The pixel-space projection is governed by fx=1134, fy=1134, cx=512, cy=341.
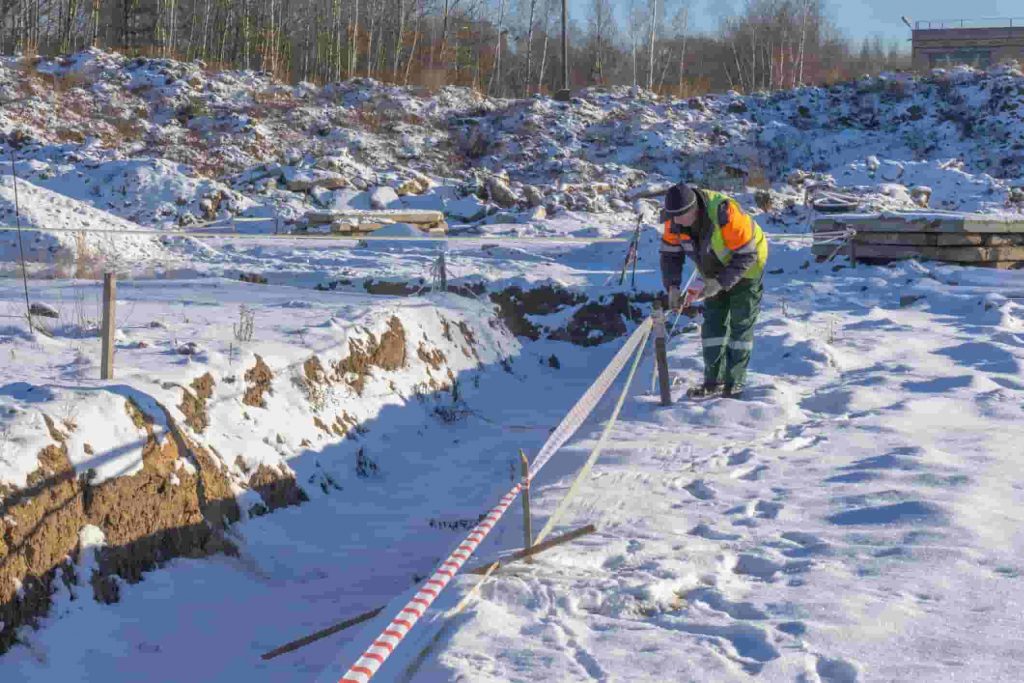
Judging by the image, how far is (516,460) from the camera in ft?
25.8

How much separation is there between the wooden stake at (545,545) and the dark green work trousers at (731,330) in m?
3.55

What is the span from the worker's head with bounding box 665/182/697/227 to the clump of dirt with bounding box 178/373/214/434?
3.35 m

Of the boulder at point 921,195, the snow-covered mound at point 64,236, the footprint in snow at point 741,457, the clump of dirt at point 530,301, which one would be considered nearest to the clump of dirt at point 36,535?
the footprint in snow at point 741,457

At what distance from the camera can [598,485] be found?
594 centimetres

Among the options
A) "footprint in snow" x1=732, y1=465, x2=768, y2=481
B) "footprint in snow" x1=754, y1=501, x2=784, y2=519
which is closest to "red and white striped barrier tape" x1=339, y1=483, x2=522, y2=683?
"footprint in snow" x1=754, y1=501, x2=784, y2=519

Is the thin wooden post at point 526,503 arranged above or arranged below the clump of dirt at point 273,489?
above

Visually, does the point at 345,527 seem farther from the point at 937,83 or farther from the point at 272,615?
the point at 937,83

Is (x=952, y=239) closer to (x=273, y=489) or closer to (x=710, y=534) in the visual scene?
(x=710, y=534)

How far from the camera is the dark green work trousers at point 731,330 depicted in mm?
8289

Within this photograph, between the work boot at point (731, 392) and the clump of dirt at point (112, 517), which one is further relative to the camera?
the work boot at point (731, 392)

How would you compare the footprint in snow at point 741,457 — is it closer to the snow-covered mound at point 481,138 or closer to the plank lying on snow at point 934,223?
the plank lying on snow at point 934,223

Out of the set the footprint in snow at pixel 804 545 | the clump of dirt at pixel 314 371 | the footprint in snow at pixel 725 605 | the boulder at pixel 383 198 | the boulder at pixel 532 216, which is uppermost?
the boulder at pixel 383 198

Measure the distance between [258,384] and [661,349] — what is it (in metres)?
2.80

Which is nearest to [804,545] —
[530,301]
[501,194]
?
[530,301]
